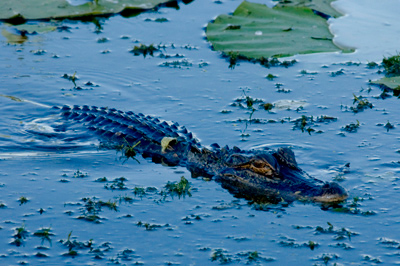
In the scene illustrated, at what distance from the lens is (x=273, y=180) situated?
6.82 meters

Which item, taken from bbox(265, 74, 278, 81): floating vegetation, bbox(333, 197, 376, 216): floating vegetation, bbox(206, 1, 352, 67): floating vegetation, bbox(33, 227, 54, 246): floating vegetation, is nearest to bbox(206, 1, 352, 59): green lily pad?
bbox(206, 1, 352, 67): floating vegetation

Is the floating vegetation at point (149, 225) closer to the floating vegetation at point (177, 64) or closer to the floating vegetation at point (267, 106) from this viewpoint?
the floating vegetation at point (267, 106)

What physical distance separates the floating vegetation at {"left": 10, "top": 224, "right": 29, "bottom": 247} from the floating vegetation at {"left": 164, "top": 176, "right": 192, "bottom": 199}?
4.73 ft

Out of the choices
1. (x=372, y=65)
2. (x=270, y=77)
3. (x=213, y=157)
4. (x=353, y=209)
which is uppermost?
(x=372, y=65)

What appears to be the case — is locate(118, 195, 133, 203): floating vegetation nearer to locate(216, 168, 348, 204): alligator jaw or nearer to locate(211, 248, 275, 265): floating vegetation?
locate(216, 168, 348, 204): alligator jaw

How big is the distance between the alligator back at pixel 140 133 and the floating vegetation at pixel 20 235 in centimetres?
212

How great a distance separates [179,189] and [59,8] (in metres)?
6.54

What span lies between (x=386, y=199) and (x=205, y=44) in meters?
5.51

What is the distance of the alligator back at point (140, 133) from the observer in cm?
773

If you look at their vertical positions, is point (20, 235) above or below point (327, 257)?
below

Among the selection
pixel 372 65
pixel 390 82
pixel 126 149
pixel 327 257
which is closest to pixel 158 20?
pixel 372 65

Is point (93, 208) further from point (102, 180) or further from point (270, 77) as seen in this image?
point (270, 77)

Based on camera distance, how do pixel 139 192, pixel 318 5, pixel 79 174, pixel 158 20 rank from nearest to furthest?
pixel 139 192
pixel 79 174
pixel 318 5
pixel 158 20

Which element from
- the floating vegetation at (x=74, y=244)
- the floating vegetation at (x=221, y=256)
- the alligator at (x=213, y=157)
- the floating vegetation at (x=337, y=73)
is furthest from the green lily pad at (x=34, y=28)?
the floating vegetation at (x=221, y=256)
